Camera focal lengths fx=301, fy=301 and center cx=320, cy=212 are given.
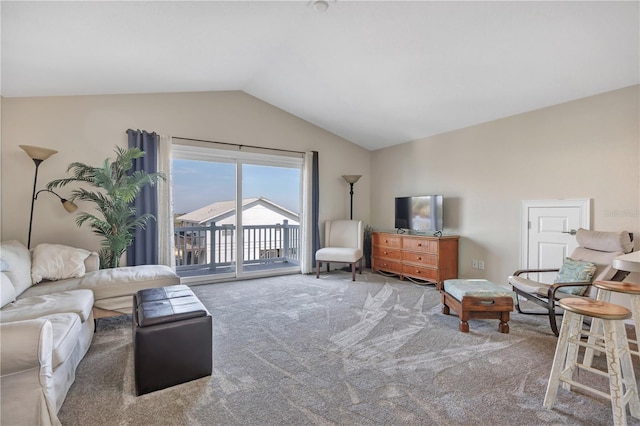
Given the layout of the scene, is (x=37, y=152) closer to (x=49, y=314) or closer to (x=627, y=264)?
(x=49, y=314)

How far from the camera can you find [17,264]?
2.49m

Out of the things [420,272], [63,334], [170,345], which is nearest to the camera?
[63,334]

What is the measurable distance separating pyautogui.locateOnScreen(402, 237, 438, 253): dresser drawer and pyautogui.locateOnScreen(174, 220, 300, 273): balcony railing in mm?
1933

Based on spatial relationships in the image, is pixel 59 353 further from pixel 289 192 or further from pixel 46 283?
pixel 289 192

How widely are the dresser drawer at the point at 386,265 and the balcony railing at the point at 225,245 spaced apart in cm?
141

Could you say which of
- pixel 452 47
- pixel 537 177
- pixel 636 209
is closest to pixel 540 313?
pixel 636 209

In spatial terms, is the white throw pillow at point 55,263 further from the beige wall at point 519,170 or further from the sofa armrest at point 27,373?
the beige wall at point 519,170

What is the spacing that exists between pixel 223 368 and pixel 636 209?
3997mm

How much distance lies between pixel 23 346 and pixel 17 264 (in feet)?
5.42

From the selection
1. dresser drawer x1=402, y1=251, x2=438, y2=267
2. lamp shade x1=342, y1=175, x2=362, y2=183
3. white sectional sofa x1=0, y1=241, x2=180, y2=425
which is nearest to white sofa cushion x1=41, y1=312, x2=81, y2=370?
white sectional sofa x1=0, y1=241, x2=180, y2=425

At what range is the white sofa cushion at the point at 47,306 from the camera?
1.92 metres

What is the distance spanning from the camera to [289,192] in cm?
544

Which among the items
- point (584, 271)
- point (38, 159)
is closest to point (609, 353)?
point (584, 271)

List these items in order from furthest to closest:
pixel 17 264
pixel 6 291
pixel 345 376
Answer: pixel 17 264 → pixel 6 291 → pixel 345 376
